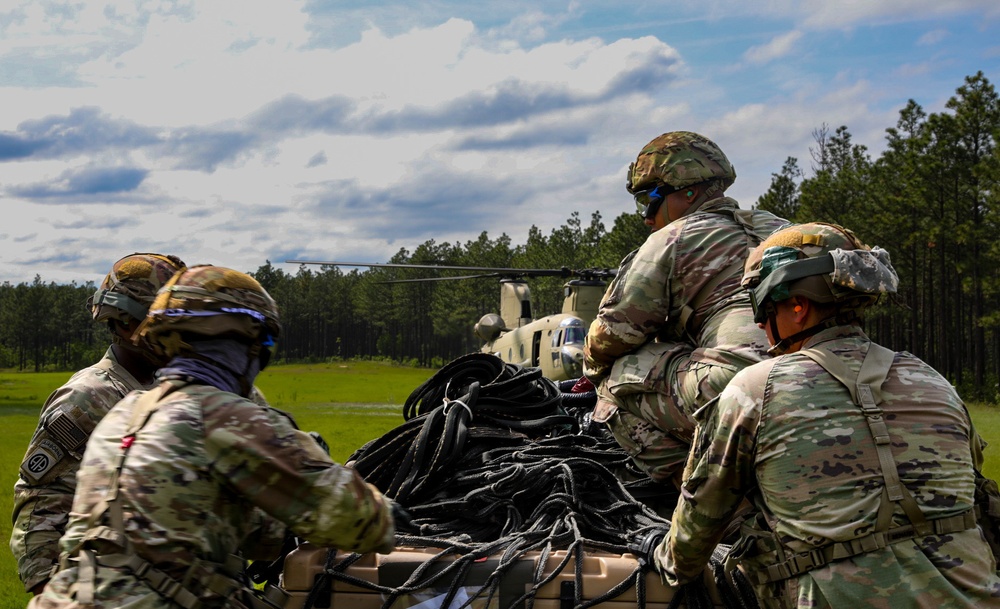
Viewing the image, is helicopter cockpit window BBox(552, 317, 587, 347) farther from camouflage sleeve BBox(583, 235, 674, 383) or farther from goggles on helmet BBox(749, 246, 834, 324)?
goggles on helmet BBox(749, 246, 834, 324)

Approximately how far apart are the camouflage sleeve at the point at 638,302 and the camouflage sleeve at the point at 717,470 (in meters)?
1.20

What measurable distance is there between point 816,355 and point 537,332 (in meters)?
19.9

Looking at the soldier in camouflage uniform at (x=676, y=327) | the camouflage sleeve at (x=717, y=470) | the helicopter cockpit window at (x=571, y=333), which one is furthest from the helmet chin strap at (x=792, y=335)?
the helicopter cockpit window at (x=571, y=333)

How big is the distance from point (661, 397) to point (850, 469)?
145cm

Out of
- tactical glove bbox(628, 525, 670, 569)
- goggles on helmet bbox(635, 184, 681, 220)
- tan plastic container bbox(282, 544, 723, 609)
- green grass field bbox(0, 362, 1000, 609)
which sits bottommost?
green grass field bbox(0, 362, 1000, 609)

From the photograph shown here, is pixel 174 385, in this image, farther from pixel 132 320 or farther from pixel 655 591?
pixel 655 591

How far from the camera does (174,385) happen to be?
2670mm

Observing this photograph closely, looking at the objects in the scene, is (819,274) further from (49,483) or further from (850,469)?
(49,483)

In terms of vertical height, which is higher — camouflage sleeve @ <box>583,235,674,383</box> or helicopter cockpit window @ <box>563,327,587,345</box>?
camouflage sleeve @ <box>583,235,674,383</box>

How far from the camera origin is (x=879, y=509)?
8.84ft

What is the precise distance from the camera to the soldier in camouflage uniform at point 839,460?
2699 millimetres

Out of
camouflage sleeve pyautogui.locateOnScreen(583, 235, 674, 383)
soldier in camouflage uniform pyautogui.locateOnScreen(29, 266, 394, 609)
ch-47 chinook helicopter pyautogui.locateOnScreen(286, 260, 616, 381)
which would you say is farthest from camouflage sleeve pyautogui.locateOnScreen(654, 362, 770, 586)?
ch-47 chinook helicopter pyautogui.locateOnScreen(286, 260, 616, 381)

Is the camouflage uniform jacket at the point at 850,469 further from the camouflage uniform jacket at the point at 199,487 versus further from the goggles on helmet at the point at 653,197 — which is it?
the goggles on helmet at the point at 653,197

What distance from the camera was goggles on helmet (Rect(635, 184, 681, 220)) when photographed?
4645 mm
